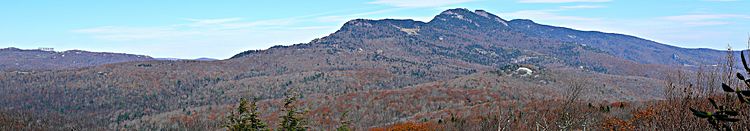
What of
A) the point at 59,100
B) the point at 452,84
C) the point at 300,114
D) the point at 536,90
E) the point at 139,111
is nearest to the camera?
the point at 300,114

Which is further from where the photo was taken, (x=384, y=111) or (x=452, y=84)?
(x=452, y=84)

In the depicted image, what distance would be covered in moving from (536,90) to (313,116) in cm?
5021

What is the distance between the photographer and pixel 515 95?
127 m

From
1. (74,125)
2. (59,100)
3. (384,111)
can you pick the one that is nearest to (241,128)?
(384,111)

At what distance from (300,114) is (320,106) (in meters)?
111

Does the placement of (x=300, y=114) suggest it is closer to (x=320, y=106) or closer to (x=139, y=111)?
(x=320, y=106)

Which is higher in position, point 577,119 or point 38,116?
point 577,119

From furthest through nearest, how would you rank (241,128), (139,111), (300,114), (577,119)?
(139,111), (300,114), (241,128), (577,119)

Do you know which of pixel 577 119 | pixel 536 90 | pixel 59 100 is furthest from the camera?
pixel 59 100

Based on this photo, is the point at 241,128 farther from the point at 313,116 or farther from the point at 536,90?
the point at 536,90

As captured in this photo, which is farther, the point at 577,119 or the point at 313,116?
the point at 313,116

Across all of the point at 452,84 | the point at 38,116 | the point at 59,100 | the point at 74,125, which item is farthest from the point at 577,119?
the point at 59,100

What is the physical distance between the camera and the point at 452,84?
153 metres

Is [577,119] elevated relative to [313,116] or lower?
elevated
